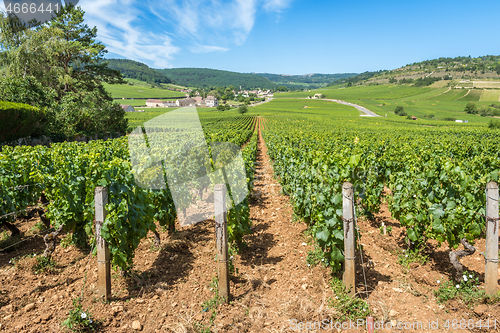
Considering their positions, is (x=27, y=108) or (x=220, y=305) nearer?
(x=220, y=305)

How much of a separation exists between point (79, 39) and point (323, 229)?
39171 millimetres

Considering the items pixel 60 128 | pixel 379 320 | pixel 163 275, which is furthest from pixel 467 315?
pixel 60 128

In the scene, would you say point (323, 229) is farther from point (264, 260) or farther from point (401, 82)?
point (401, 82)

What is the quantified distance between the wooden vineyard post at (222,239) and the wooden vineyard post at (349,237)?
164cm

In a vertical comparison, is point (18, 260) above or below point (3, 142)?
below

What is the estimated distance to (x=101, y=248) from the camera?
344cm

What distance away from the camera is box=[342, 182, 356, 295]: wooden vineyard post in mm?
3334

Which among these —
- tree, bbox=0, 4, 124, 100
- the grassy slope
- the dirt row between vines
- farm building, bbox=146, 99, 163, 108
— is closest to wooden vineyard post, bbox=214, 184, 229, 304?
the dirt row between vines

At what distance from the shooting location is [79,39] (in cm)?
3130

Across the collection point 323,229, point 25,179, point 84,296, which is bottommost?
point 84,296

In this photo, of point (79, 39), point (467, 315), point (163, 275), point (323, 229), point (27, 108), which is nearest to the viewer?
point (467, 315)

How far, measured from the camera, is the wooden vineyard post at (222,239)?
136 inches

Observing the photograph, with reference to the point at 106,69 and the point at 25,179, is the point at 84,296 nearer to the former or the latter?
the point at 25,179

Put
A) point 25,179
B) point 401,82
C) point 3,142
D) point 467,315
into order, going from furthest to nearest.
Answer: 1. point 401,82
2. point 3,142
3. point 25,179
4. point 467,315
